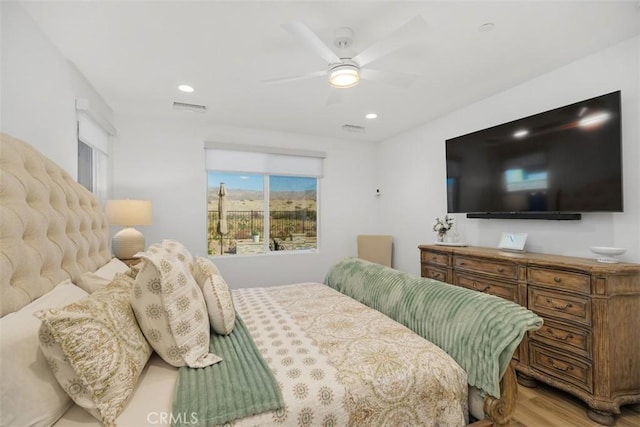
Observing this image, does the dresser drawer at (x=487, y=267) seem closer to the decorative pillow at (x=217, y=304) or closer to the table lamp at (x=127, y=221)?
the decorative pillow at (x=217, y=304)

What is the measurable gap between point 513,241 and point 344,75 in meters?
2.16

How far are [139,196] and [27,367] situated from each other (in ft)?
10.3

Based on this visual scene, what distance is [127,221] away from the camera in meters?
2.86

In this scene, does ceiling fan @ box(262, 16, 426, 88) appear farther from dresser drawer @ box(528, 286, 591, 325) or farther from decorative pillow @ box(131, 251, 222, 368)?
dresser drawer @ box(528, 286, 591, 325)

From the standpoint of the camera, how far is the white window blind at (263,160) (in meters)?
3.99

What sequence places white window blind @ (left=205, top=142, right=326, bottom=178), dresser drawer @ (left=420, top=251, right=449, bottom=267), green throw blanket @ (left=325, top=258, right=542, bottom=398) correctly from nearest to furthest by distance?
1. green throw blanket @ (left=325, top=258, right=542, bottom=398)
2. dresser drawer @ (left=420, top=251, right=449, bottom=267)
3. white window blind @ (left=205, top=142, right=326, bottom=178)

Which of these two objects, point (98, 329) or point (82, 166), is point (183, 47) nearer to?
point (82, 166)

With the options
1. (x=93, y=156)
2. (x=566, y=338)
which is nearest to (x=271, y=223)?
(x=93, y=156)

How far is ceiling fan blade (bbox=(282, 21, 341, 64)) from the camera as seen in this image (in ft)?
5.12

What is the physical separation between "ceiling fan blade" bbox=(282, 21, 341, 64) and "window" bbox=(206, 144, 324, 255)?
249cm

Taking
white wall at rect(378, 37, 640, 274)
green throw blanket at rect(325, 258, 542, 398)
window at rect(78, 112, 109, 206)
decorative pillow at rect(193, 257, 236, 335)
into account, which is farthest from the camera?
window at rect(78, 112, 109, 206)

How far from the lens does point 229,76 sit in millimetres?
2613

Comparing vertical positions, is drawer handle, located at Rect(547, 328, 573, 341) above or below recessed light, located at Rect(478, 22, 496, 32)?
below

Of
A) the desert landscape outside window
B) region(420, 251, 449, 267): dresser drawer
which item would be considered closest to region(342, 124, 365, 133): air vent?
the desert landscape outside window
